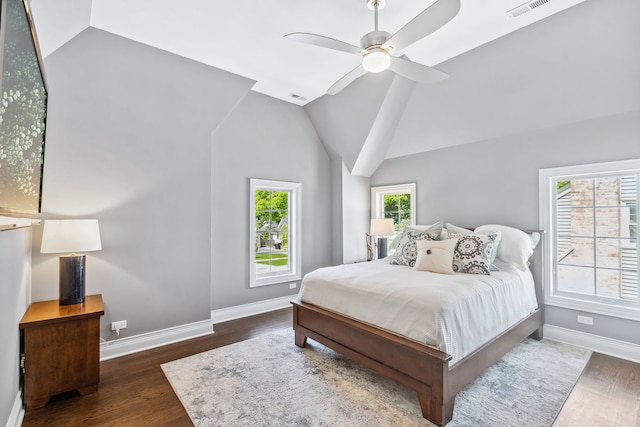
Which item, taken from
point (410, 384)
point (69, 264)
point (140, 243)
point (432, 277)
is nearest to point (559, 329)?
point (432, 277)

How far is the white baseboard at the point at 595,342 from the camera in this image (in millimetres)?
2896

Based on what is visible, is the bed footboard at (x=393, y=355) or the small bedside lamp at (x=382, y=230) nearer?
the bed footboard at (x=393, y=355)

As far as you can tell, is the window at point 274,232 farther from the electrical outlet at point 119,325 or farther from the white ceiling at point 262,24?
the white ceiling at point 262,24

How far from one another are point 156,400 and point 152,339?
3.54 ft

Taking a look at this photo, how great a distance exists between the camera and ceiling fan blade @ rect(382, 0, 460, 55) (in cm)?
183

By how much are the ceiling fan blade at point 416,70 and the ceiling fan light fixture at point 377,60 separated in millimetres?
189

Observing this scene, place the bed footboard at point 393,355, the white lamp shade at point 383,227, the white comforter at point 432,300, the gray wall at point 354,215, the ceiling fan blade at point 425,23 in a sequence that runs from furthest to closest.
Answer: the gray wall at point 354,215
the white lamp shade at point 383,227
the white comforter at point 432,300
the bed footboard at point 393,355
the ceiling fan blade at point 425,23

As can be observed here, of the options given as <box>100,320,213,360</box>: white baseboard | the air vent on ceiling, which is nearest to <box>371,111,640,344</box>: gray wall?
the air vent on ceiling

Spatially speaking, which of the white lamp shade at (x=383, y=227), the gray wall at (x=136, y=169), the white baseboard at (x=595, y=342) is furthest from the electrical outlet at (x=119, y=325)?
the white baseboard at (x=595, y=342)

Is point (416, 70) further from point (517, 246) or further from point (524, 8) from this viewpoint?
point (517, 246)

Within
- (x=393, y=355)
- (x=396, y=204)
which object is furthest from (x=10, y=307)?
(x=396, y=204)

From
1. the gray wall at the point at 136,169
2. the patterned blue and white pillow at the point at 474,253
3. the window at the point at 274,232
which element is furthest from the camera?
the window at the point at 274,232

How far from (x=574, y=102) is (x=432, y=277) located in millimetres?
2320

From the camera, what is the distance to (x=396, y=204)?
17.2 ft
